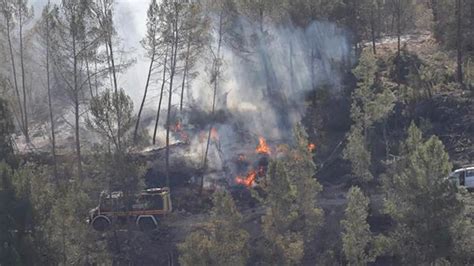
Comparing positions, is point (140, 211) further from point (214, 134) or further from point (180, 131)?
point (180, 131)

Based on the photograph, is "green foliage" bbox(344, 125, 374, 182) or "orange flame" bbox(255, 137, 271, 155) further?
"orange flame" bbox(255, 137, 271, 155)

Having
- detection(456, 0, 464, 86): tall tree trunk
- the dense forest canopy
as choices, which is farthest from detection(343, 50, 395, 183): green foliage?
detection(456, 0, 464, 86): tall tree trunk

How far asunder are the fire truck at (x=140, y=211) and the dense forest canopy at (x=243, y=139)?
0.08 m

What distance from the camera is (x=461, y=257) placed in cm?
2416

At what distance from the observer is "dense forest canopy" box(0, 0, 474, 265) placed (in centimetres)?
2602

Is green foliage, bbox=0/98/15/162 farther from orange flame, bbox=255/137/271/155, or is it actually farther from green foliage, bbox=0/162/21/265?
orange flame, bbox=255/137/271/155

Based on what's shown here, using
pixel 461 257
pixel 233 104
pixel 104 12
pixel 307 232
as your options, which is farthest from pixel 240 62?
pixel 461 257

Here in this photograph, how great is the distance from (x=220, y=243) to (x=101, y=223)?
12.5 metres

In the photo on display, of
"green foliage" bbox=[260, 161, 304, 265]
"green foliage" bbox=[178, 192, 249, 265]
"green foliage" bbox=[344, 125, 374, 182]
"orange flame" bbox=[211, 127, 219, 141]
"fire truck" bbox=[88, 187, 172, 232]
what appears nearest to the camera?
"green foliage" bbox=[178, 192, 249, 265]

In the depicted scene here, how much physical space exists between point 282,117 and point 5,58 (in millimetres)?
19823

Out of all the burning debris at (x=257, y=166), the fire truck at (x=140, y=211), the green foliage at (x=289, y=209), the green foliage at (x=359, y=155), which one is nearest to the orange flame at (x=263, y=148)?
the burning debris at (x=257, y=166)

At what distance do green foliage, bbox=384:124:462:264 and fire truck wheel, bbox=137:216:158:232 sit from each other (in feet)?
47.0

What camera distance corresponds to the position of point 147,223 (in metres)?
36.1

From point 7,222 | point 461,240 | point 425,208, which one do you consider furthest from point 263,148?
point 7,222
